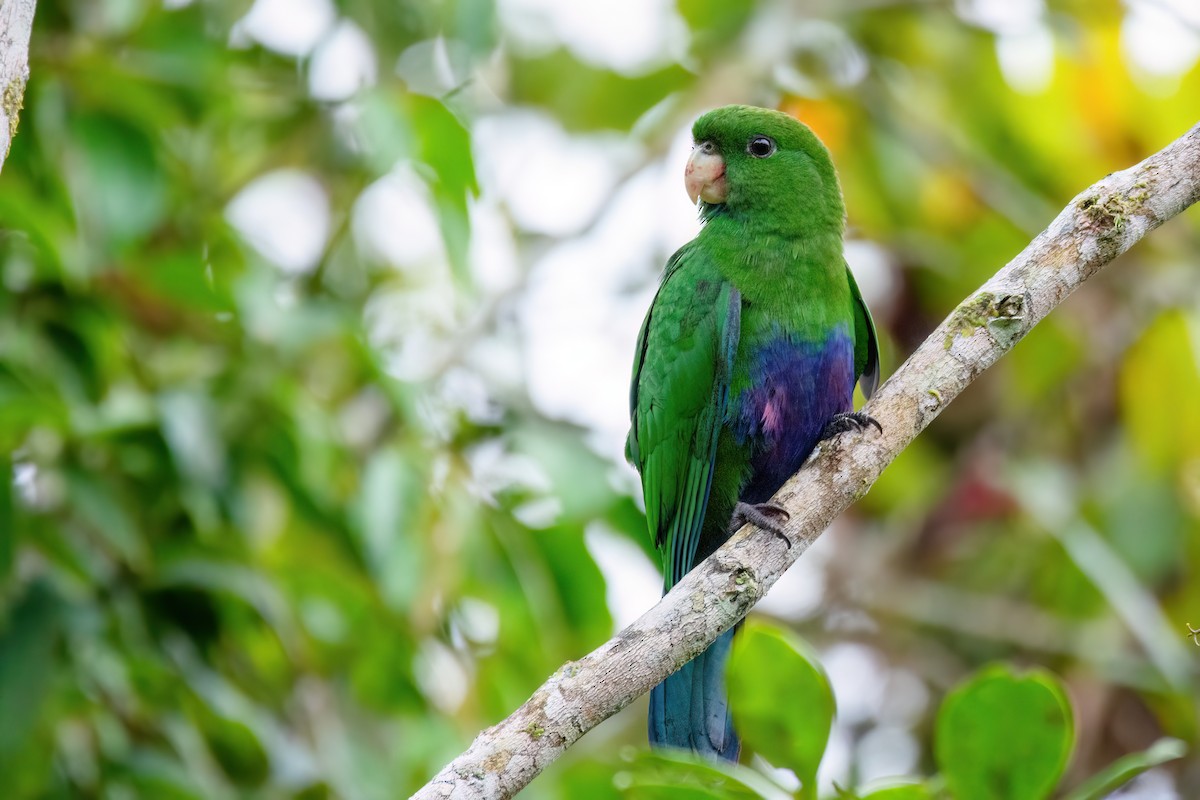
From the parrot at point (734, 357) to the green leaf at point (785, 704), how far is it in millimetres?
614

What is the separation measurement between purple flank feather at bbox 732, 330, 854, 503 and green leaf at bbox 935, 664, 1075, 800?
867 millimetres

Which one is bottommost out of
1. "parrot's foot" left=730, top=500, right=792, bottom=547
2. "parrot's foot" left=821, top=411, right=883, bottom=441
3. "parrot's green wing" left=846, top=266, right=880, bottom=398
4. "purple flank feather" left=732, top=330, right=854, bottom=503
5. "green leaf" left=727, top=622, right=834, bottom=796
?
"green leaf" left=727, top=622, right=834, bottom=796

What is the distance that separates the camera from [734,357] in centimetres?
302

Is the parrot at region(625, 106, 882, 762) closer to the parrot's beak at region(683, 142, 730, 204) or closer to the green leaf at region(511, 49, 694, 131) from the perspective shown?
the parrot's beak at region(683, 142, 730, 204)

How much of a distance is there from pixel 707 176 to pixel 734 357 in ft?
1.70

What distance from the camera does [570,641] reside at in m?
3.51

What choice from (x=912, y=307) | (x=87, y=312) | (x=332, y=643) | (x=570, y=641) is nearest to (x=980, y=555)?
(x=912, y=307)

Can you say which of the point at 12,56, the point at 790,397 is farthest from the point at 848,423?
the point at 12,56

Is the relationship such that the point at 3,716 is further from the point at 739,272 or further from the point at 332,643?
the point at 739,272

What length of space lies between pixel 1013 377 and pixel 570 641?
2.29 m

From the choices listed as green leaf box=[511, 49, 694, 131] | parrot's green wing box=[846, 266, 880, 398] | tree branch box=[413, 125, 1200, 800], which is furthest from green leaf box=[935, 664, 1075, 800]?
green leaf box=[511, 49, 694, 131]

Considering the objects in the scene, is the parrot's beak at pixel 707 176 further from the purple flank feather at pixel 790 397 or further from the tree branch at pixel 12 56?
the tree branch at pixel 12 56

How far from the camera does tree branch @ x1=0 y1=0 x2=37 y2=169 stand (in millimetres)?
1795

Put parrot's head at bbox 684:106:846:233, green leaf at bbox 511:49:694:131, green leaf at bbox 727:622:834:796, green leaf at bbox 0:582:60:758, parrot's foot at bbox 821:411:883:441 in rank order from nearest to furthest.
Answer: green leaf at bbox 727:622:834:796
parrot's foot at bbox 821:411:883:441
green leaf at bbox 0:582:60:758
parrot's head at bbox 684:106:846:233
green leaf at bbox 511:49:694:131
